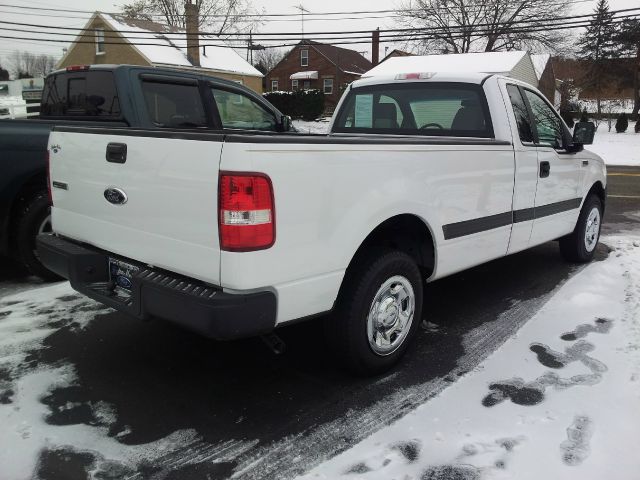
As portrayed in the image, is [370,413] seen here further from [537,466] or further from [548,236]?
[548,236]

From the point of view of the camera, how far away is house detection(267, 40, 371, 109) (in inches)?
2152

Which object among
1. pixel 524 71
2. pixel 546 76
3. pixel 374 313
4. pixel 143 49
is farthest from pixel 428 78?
pixel 546 76

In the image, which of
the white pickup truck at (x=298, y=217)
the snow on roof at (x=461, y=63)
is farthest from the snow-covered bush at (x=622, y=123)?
the white pickup truck at (x=298, y=217)

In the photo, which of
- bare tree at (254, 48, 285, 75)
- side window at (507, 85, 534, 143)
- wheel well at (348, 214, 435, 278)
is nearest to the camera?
wheel well at (348, 214, 435, 278)

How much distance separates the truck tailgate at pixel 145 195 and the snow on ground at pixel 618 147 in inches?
803

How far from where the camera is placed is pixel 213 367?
3.48 meters

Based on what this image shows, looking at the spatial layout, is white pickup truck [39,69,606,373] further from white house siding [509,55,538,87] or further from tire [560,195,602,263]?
white house siding [509,55,538,87]

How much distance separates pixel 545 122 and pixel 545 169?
63 centimetres

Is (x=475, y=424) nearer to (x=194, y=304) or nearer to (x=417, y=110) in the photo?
(x=194, y=304)

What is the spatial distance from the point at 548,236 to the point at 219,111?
327 centimetres

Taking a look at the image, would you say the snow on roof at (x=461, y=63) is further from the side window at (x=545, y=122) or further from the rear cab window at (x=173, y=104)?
the rear cab window at (x=173, y=104)

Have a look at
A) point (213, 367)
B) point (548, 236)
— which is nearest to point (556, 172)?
A: point (548, 236)

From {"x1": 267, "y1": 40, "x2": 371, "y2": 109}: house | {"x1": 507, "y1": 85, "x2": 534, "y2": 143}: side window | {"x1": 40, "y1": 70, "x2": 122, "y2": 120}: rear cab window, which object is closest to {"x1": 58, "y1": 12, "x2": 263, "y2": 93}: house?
{"x1": 267, "y1": 40, "x2": 371, "y2": 109}: house

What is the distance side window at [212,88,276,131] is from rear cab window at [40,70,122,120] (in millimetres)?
972
